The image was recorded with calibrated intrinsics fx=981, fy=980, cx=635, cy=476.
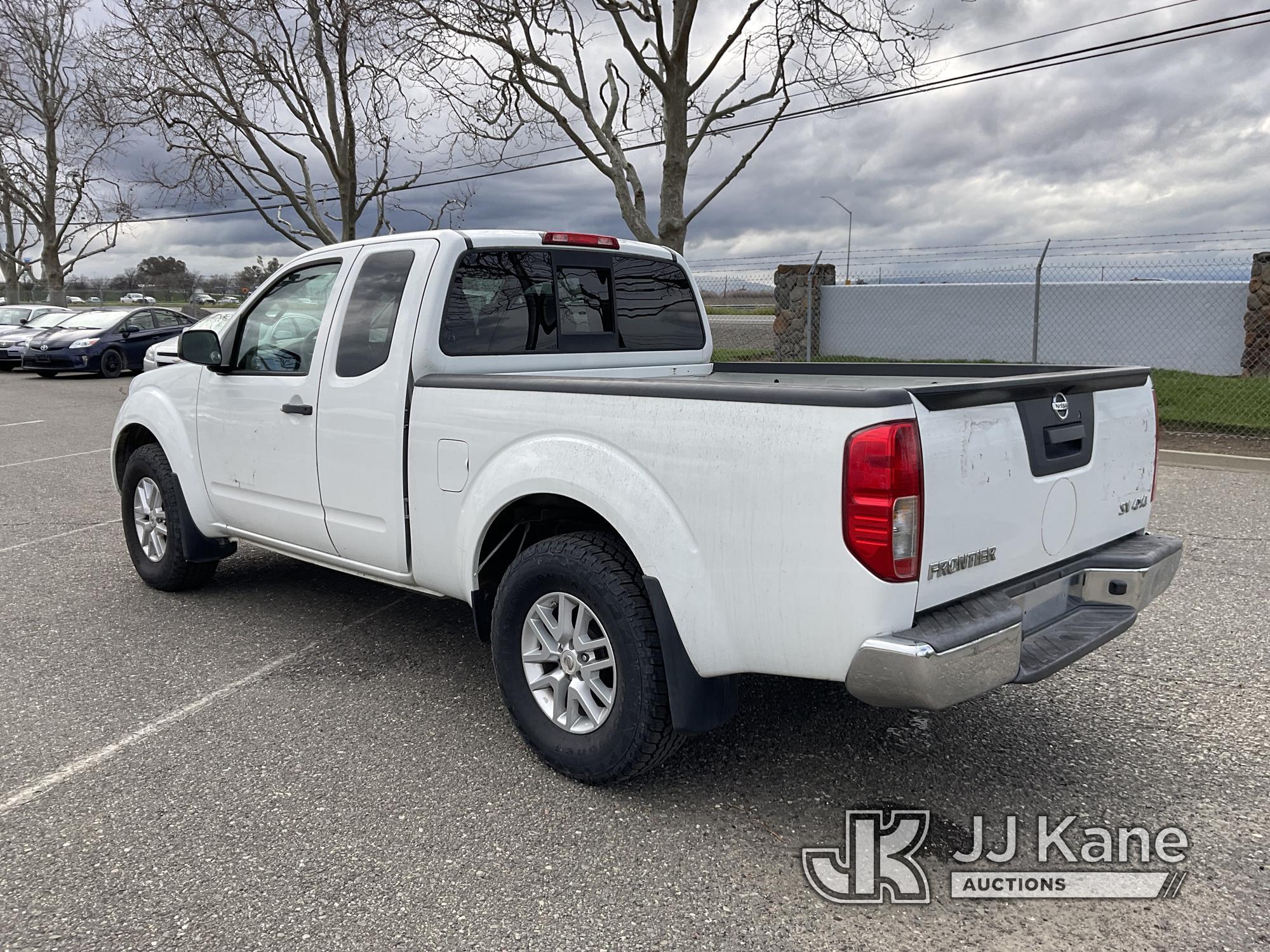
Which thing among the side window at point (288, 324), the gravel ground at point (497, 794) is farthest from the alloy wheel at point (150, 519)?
the side window at point (288, 324)

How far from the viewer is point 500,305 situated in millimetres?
4258

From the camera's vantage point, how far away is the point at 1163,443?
10922 mm

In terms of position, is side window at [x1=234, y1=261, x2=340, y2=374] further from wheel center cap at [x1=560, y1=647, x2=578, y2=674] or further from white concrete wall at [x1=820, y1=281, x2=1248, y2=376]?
white concrete wall at [x1=820, y1=281, x2=1248, y2=376]

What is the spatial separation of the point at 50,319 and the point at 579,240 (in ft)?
92.9

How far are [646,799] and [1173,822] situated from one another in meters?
1.69

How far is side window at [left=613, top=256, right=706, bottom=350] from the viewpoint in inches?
186

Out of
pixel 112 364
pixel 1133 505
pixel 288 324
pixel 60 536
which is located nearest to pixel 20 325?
pixel 112 364

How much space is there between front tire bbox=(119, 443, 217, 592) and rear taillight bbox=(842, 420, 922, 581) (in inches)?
163

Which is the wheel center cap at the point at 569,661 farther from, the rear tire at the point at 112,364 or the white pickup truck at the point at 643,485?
the rear tire at the point at 112,364

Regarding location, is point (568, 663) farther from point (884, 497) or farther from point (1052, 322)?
point (1052, 322)

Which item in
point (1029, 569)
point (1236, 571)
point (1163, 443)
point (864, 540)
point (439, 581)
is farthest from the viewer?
point (1163, 443)

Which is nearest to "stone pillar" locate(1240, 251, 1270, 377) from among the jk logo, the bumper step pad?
the bumper step pad

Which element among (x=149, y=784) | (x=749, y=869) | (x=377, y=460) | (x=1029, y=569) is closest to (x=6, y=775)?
(x=149, y=784)

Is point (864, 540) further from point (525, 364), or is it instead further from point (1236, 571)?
point (1236, 571)
